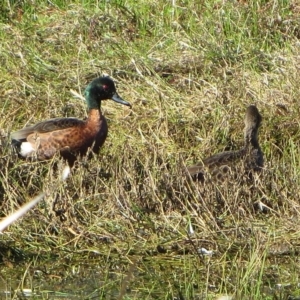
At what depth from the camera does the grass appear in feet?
15.5

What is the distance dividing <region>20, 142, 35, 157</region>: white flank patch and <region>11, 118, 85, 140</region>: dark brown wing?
59 millimetres

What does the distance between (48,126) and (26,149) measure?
0.22 m

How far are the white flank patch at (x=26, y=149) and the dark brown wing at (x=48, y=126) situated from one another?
0.19 ft

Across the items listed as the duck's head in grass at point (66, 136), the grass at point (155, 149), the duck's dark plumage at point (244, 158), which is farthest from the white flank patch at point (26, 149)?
the duck's dark plumage at point (244, 158)

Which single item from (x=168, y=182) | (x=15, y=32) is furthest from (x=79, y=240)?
(x=15, y=32)

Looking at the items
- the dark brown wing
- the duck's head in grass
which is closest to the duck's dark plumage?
the duck's head in grass

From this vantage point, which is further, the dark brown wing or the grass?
the dark brown wing

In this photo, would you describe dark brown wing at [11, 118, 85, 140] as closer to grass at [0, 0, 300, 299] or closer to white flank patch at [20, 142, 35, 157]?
white flank patch at [20, 142, 35, 157]

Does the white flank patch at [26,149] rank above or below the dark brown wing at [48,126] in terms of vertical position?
below

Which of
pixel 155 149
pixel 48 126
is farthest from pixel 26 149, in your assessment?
pixel 155 149

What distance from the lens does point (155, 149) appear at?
19.7 ft

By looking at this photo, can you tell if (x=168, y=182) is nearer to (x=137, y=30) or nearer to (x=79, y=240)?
(x=79, y=240)

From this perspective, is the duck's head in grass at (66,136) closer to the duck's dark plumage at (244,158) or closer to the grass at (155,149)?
the grass at (155,149)

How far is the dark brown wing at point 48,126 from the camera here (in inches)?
263
